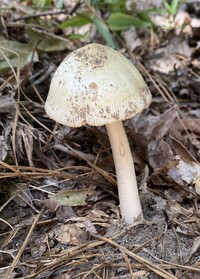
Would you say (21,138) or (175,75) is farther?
(175,75)

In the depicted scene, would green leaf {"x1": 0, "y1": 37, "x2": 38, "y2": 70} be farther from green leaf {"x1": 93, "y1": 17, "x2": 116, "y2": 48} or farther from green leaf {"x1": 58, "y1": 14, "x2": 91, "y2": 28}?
green leaf {"x1": 93, "y1": 17, "x2": 116, "y2": 48}

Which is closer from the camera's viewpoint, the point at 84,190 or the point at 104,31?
the point at 84,190

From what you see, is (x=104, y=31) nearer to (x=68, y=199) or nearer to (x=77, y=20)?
(x=77, y=20)

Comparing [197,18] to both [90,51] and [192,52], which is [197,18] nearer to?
[192,52]

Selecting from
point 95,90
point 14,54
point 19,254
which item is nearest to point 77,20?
point 14,54

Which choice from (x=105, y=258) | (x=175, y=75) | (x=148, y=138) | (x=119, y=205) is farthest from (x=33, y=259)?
(x=175, y=75)

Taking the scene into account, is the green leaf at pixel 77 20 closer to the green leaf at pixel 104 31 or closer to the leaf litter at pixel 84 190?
the green leaf at pixel 104 31
